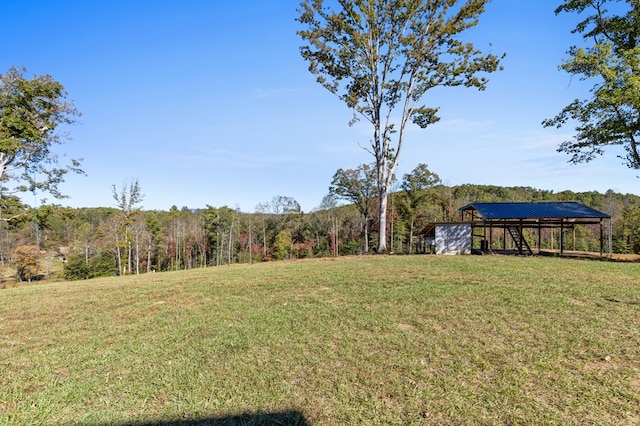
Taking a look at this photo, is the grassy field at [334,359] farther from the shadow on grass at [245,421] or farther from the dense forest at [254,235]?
the dense forest at [254,235]

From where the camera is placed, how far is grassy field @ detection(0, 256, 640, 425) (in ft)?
8.50

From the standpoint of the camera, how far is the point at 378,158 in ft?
57.6

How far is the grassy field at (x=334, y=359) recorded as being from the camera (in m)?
2.59

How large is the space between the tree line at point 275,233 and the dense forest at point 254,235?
0.13 metres

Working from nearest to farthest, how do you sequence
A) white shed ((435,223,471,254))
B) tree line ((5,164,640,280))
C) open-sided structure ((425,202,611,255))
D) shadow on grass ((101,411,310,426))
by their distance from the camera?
shadow on grass ((101,411,310,426))
open-sided structure ((425,202,611,255))
white shed ((435,223,471,254))
tree line ((5,164,640,280))

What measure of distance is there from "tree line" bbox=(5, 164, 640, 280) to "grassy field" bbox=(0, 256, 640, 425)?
27.7m

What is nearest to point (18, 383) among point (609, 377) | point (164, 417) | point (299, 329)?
point (164, 417)

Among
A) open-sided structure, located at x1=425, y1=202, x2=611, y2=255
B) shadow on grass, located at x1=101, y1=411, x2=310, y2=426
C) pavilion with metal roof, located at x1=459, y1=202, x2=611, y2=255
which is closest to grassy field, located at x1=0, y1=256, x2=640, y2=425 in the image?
shadow on grass, located at x1=101, y1=411, x2=310, y2=426

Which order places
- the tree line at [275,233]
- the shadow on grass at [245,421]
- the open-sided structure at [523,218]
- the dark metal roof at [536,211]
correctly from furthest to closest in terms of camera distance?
the tree line at [275,233] < the open-sided structure at [523,218] < the dark metal roof at [536,211] < the shadow on grass at [245,421]

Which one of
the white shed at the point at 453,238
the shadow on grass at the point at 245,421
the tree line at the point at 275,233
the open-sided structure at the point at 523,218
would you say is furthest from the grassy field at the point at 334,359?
the tree line at the point at 275,233

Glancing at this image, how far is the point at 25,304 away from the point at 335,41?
1632cm

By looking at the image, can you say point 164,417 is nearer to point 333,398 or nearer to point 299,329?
point 333,398

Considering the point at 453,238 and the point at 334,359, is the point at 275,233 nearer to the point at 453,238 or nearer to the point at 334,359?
the point at 453,238

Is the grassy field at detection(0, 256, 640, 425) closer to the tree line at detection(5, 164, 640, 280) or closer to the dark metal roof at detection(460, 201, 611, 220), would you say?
the dark metal roof at detection(460, 201, 611, 220)
